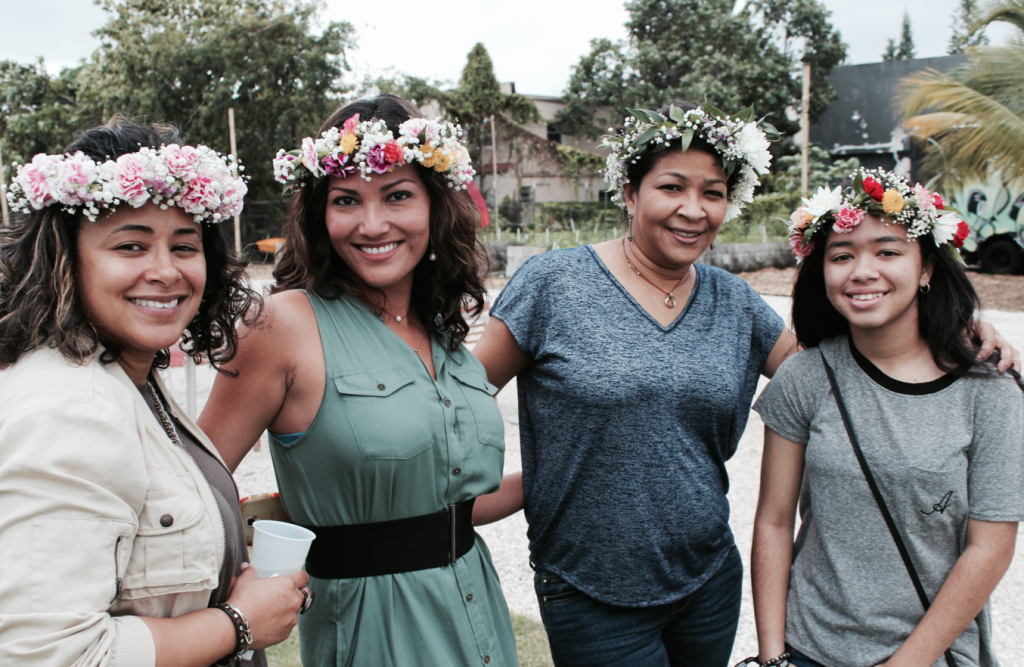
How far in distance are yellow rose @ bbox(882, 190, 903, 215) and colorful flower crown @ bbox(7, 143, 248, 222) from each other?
5.36ft

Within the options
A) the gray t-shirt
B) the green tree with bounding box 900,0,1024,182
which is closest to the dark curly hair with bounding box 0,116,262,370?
the gray t-shirt

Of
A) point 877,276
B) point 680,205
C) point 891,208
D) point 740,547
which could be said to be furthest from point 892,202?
point 740,547

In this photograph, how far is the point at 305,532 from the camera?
5.36 ft

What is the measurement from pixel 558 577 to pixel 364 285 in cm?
104

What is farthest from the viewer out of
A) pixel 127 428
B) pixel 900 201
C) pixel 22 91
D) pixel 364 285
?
pixel 22 91

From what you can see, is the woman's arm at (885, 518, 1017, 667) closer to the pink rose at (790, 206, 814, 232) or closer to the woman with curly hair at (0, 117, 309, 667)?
the pink rose at (790, 206, 814, 232)

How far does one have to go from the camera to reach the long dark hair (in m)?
1.86

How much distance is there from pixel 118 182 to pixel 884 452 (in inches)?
71.9

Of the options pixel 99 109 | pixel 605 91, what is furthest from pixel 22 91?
pixel 605 91

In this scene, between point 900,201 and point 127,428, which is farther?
point 900,201

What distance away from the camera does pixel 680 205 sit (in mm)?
2191

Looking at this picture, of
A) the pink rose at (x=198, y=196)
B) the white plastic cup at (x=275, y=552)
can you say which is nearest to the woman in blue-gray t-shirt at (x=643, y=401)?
the white plastic cup at (x=275, y=552)

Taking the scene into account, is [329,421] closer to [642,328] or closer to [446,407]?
[446,407]

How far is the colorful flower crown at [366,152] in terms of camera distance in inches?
74.4
